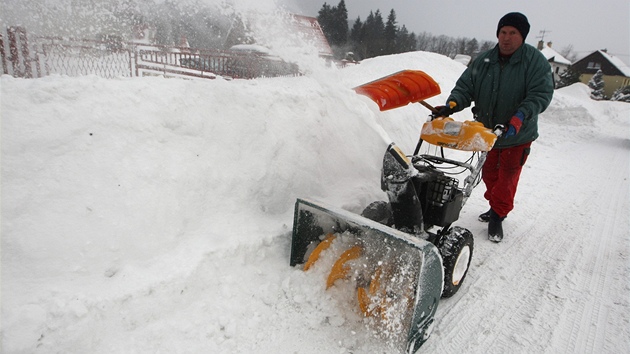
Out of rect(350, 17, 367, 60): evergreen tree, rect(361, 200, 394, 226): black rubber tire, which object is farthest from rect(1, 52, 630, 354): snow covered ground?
rect(350, 17, 367, 60): evergreen tree

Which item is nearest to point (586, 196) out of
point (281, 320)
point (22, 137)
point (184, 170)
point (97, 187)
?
point (281, 320)

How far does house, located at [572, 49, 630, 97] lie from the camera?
54.4 metres

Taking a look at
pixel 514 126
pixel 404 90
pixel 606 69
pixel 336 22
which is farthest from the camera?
pixel 606 69

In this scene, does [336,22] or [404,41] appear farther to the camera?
[404,41]

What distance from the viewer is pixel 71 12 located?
7695 millimetres

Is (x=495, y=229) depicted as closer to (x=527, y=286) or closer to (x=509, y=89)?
(x=527, y=286)

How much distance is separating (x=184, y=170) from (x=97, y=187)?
25.5 inches

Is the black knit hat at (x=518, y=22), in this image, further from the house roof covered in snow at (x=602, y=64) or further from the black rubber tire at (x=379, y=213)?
the house roof covered in snow at (x=602, y=64)

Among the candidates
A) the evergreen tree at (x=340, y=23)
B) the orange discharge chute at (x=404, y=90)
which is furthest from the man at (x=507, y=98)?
the evergreen tree at (x=340, y=23)

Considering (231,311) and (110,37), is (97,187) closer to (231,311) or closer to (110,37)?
(231,311)

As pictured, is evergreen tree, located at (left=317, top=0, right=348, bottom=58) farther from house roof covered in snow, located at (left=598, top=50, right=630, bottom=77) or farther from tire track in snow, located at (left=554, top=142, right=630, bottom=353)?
house roof covered in snow, located at (left=598, top=50, right=630, bottom=77)

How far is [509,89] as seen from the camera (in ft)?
11.4

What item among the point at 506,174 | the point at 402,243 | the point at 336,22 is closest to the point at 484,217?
the point at 506,174

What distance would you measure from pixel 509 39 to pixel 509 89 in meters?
0.46
